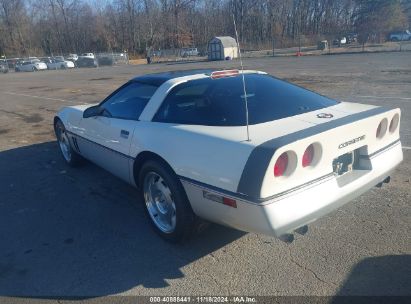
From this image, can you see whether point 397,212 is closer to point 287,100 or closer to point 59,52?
point 287,100

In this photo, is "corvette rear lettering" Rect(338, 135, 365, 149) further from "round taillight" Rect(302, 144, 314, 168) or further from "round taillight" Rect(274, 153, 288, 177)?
"round taillight" Rect(274, 153, 288, 177)

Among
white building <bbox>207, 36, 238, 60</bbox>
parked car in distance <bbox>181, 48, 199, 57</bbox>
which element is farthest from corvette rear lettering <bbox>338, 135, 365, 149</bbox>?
parked car in distance <bbox>181, 48, 199, 57</bbox>

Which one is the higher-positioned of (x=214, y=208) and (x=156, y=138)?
(x=156, y=138)

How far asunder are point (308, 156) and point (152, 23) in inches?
2948

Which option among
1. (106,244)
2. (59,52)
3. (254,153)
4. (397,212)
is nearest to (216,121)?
(254,153)

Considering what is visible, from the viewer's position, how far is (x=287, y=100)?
3.21 metres

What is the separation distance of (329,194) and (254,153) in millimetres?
666

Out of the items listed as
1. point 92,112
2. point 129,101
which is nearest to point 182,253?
point 129,101

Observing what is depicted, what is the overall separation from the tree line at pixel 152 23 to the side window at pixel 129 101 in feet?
222

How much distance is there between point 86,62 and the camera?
4747cm

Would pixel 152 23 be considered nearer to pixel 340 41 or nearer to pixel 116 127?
pixel 340 41

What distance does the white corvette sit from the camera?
2299mm

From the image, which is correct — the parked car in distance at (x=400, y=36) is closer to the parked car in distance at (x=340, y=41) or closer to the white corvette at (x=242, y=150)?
the parked car in distance at (x=340, y=41)

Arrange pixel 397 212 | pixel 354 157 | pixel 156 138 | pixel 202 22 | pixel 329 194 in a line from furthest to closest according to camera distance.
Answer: pixel 202 22 → pixel 397 212 → pixel 156 138 → pixel 354 157 → pixel 329 194
